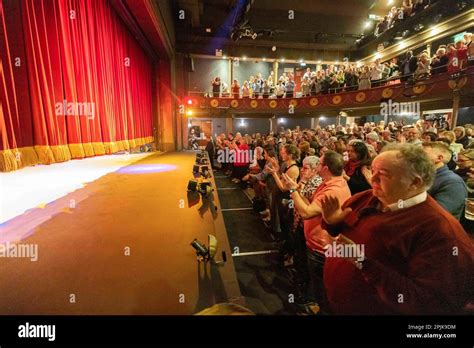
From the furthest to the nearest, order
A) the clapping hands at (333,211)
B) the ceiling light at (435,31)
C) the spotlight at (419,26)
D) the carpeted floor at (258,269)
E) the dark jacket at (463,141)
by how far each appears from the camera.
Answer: the spotlight at (419,26), the ceiling light at (435,31), the dark jacket at (463,141), the carpeted floor at (258,269), the clapping hands at (333,211)

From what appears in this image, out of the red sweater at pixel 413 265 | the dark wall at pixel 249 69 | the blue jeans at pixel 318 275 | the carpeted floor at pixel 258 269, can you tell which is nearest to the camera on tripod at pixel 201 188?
the carpeted floor at pixel 258 269

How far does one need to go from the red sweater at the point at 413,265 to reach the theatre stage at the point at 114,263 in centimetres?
72

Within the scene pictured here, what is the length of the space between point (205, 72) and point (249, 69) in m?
3.00

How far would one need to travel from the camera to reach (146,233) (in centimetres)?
182

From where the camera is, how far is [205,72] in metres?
14.9

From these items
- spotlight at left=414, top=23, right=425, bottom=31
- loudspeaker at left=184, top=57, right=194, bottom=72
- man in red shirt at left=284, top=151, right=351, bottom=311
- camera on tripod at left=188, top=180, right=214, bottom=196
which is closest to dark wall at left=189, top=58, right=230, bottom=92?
loudspeaker at left=184, top=57, right=194, bottom=72

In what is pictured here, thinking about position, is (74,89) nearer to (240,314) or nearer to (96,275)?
(96,275)

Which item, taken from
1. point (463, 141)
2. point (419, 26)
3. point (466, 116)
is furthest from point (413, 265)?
point (419, 26)

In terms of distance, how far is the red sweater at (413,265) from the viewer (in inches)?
41.0
